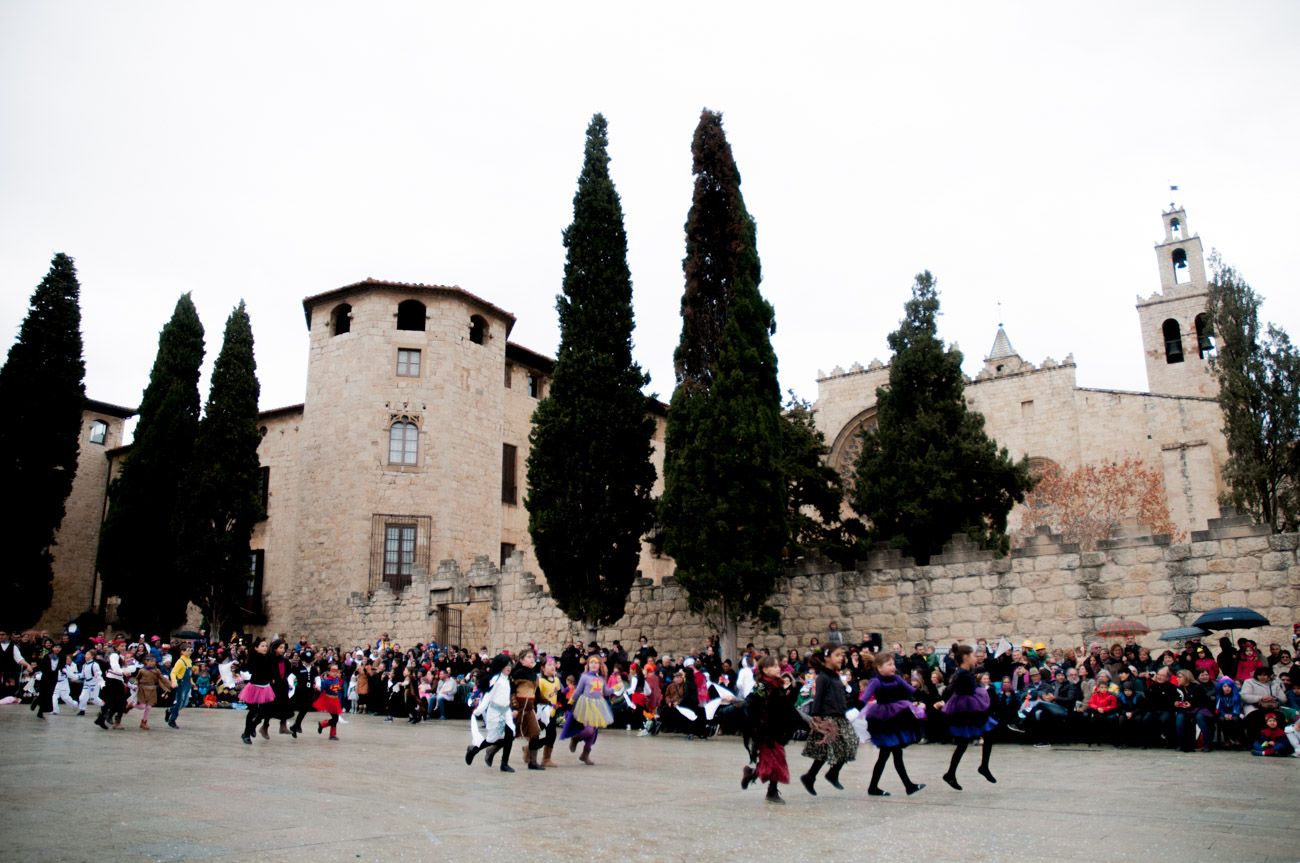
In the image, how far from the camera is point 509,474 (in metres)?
37.7

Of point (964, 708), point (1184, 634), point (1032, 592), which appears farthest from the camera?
point (1032, 592)

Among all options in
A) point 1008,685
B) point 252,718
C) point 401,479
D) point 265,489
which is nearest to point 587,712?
point 252,718

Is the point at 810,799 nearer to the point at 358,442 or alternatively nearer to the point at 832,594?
the point at 832,594

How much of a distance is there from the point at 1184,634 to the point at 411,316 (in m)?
27.7

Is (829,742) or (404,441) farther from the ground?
(404,441)

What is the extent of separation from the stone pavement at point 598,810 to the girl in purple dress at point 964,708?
524mm

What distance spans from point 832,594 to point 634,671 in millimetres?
4985

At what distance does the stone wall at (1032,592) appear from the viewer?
17.1 meters

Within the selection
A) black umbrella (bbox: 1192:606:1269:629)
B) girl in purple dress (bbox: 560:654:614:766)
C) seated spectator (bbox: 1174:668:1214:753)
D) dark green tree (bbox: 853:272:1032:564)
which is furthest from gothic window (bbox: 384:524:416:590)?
seated spectator (bbox: 1174:668:1214:753)

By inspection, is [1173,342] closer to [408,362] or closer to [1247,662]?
[408,362]

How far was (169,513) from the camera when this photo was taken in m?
35.8

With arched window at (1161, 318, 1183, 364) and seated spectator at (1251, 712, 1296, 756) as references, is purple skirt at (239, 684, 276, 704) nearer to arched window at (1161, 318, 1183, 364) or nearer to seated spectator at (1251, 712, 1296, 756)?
seated spectator at (1251, 712, 1296, 756)

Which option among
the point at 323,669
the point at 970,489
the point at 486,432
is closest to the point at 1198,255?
the point at 970,489

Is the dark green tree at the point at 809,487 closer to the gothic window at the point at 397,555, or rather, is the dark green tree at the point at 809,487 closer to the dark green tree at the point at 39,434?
the gothic window at the point at 397,555
